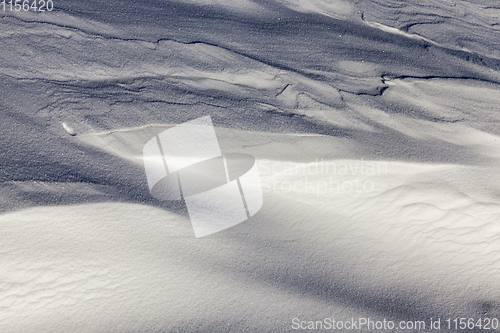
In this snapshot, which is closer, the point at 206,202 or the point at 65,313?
the point at 65,313

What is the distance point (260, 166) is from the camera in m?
2.73

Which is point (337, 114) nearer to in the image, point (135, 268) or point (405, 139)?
point (405, 139)

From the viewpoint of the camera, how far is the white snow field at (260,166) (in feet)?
7.15

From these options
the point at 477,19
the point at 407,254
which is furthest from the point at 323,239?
the point at 477,19

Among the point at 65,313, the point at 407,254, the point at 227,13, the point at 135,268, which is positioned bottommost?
the point at 65,313

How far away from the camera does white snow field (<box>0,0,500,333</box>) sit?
2.18 m

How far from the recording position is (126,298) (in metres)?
2.13

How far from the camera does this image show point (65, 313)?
2057 mm

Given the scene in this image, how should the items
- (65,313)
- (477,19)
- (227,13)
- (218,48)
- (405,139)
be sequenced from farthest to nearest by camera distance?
(477,19), (227,13), (218,48), (405,139), (65,313)

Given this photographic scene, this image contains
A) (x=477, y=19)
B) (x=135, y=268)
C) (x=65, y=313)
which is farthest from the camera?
(x=477, y=19)

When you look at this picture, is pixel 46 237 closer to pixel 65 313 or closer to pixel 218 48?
pixel 65 313

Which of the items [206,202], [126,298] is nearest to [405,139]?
[206,202]

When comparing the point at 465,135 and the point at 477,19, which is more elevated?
the point at 477,19

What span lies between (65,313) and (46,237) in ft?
1.53
